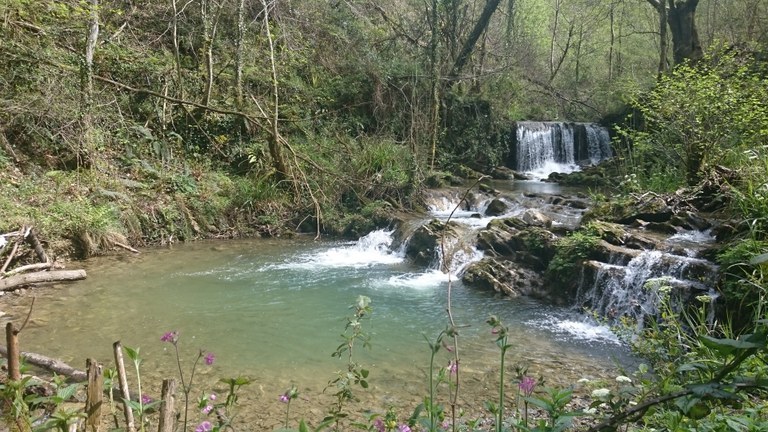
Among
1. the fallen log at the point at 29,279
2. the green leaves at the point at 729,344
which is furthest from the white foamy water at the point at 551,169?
the green leaves at the point at 729,344

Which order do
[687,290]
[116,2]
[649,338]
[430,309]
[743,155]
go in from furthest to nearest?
[116,2]
[743,155]
[430,309]
[687,290]
[649,338]

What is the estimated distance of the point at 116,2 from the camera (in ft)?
41.5

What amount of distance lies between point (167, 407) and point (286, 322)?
4.44 meters

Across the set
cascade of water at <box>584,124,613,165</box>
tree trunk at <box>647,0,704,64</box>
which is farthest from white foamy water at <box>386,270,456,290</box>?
cascade of water at <box>584,124,613,165</box>

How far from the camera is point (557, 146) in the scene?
18.2 metres

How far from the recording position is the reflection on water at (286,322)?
4.77m

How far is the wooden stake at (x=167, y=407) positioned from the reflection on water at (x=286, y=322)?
2.61 m

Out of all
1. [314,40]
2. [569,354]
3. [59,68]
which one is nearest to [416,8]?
[314,40]

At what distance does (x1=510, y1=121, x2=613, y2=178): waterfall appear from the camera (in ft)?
58.7

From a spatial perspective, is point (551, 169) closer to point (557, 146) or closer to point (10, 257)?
point (557, 146)

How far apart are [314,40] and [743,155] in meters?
11.9

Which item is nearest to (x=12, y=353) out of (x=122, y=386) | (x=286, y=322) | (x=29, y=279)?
(x=122, y=386)

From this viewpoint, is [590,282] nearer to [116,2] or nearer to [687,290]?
[687,290]

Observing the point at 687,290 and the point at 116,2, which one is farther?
the point at 116,2
